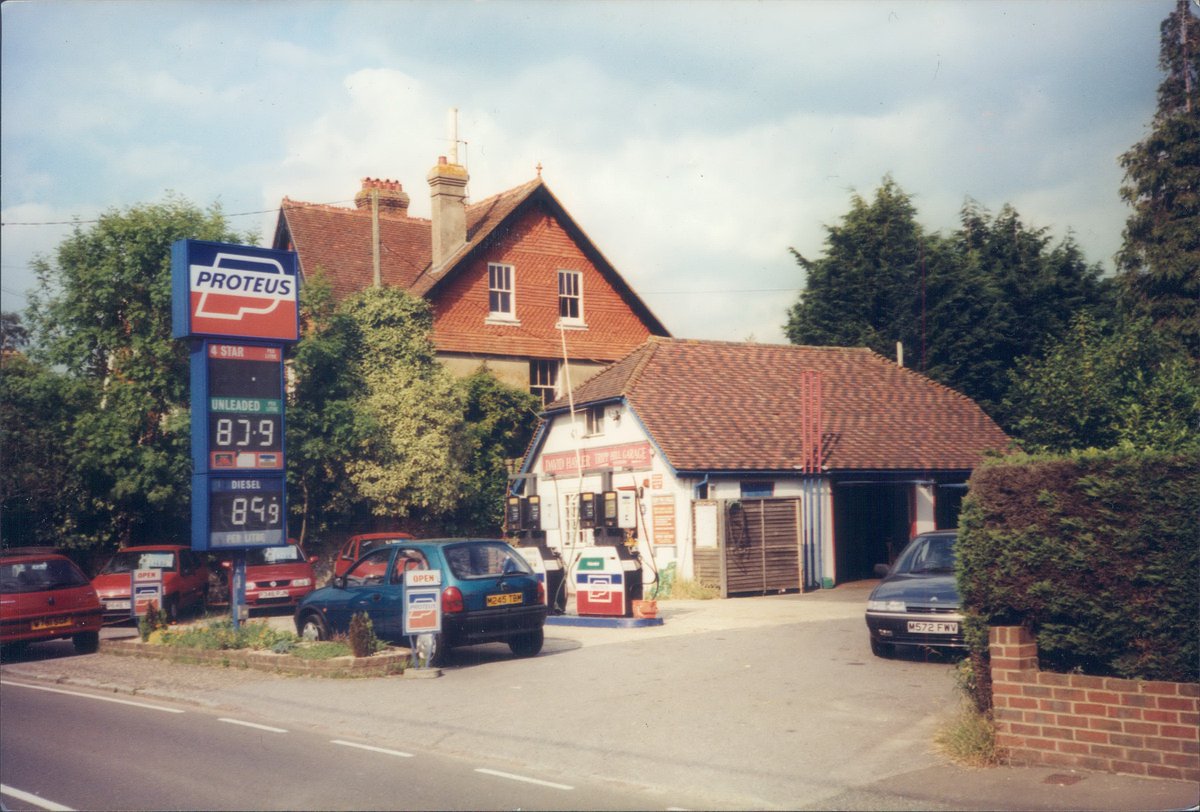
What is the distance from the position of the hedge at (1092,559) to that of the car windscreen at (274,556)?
738 inches

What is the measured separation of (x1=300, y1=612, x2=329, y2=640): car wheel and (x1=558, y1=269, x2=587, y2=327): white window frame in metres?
21.7

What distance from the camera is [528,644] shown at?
603 inches

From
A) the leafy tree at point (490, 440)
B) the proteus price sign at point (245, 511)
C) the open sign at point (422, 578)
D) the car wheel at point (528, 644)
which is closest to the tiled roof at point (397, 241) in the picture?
the leafy tree at point (490, 440)

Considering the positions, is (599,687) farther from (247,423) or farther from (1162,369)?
(1162,369)

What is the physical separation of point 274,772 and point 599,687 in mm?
4493

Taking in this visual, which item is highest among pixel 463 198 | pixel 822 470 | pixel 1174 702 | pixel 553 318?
pixel 463 198

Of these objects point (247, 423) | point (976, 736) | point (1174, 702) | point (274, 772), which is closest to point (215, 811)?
point (274, 772)

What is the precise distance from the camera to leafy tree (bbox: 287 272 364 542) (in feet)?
90.5

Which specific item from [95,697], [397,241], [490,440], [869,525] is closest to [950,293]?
[869,525]

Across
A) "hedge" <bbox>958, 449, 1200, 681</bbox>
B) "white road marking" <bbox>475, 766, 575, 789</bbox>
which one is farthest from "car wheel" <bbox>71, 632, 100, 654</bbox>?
"hedge" <bbox>958, 449, 1200, 681</bbox>

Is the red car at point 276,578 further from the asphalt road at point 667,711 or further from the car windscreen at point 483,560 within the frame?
the car windscreen at point 483,560

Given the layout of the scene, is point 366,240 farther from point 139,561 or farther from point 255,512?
point 255,512

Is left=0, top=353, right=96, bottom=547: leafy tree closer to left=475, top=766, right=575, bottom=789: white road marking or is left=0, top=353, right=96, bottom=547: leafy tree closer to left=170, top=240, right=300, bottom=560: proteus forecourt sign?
left=170, top=240, right=300, bottom=560: proteus forecourt sign

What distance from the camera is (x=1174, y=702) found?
746cm
